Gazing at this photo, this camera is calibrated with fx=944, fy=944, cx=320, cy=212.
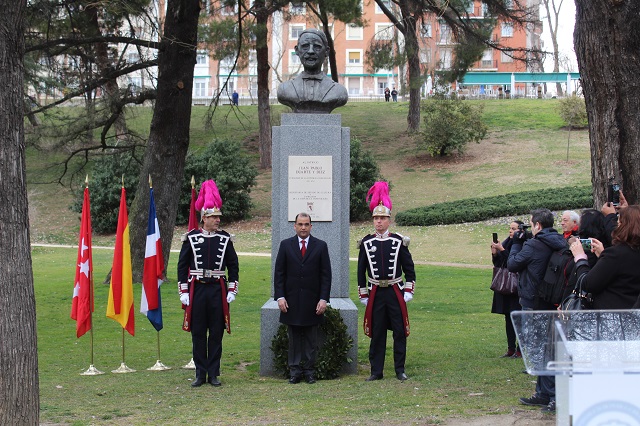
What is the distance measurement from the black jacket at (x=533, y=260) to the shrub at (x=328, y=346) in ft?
6.68

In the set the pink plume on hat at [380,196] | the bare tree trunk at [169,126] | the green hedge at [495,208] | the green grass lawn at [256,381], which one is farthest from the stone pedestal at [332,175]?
the green hedge at [495,208]

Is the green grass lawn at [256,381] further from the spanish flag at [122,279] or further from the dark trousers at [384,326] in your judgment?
the spanish flag at [122,279]

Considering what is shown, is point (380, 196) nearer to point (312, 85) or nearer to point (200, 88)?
point (312, 85)

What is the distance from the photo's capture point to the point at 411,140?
159 ft

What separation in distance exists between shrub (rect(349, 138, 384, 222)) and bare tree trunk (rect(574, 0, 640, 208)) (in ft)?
78.1

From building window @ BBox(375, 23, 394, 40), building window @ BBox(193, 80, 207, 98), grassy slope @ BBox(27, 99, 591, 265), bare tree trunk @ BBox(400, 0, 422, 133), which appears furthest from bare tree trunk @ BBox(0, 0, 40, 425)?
building window @ BBox(193, 80, 207, 98)

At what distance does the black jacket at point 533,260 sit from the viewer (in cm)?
900

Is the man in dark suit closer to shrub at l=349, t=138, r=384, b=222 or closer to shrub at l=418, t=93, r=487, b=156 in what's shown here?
shrub at l=349, t=138, r=384, b=222


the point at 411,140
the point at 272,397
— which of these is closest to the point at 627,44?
the point at 272,397

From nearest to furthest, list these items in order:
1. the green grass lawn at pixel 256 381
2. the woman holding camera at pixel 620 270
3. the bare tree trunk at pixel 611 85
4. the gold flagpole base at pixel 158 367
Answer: the woman holding camera at pixel 620 270 → the green grass lawn at pixel 256 381 → the bare tree trunk at pixel 611 85 → the gold flagpole base at pixel 158 367

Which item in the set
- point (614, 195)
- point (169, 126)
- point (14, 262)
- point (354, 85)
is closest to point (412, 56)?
point (169, 126)

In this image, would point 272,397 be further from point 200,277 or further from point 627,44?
point 627,44

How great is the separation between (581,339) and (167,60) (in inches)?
611

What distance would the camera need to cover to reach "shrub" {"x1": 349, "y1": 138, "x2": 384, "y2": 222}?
111ft
